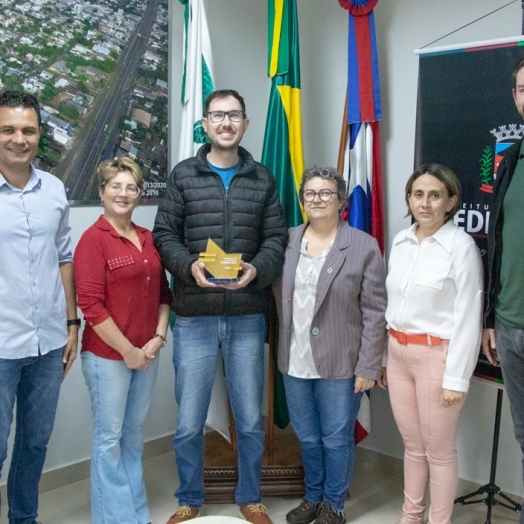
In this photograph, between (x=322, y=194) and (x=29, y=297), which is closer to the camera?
(x=29, y=297)

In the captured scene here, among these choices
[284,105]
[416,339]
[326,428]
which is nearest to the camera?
[416,339]

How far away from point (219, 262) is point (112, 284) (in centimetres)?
39

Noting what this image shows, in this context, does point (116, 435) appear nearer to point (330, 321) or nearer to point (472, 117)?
point (330, 321)

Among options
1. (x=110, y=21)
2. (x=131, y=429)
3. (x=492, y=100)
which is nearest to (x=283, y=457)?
(x=131, y=429)

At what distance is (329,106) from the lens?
321 cm

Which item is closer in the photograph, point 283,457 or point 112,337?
point 112,337

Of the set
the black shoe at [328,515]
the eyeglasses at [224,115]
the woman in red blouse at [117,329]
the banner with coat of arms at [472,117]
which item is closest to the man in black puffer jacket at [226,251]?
the eyeglasses at [224,115]

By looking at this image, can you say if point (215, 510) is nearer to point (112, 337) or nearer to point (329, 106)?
point (112, 337)

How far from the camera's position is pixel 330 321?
2232 millimetres

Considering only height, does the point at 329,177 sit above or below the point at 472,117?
below

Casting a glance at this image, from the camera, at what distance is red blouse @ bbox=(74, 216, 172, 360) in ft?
6.69

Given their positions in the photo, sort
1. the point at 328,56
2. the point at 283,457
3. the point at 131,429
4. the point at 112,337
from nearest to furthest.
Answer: the point at 112,337 < the point at 131,429 < the point at 283,457 < the point at 328,56

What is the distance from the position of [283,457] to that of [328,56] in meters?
2.12

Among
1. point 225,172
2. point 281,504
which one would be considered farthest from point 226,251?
point 281,504
